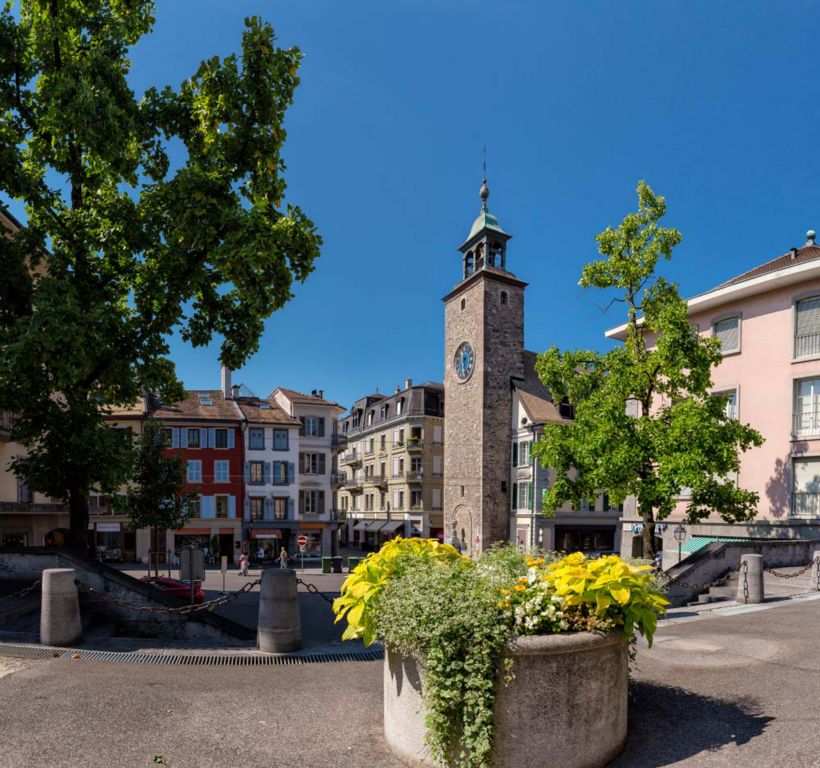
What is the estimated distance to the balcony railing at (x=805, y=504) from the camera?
20.2 meters

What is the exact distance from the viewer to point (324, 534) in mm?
47688

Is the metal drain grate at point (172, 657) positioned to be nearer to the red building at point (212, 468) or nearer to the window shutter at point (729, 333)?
the window shutter at point (729, 333)

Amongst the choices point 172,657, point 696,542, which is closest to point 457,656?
point 172,657

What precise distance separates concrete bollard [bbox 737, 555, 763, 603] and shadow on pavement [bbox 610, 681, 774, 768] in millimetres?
8094

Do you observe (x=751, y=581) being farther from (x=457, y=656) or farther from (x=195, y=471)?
(x=195, y=471)

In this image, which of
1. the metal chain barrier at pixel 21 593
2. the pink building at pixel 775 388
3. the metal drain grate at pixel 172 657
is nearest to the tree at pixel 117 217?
the metal chain barrier at pixel 21 593

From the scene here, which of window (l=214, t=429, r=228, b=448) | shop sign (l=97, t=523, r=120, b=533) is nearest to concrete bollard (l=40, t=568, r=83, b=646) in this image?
shop sign (l=97, t=523, r=120, b=533)

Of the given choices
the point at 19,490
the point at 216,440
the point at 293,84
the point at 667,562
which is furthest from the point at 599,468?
the point at 216,440

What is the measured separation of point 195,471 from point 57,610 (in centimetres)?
3568

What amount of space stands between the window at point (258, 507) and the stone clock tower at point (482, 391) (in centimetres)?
1384

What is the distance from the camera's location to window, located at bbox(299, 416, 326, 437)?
48.6 m

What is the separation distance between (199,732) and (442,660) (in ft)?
10.1

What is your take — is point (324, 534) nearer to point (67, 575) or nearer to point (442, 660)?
point (67, 575)

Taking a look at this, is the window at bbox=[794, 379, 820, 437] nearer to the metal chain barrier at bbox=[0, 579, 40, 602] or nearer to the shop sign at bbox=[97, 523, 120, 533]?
the metal chain barrier at bbox=[0, 579, 40, 602]
